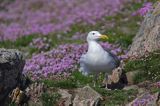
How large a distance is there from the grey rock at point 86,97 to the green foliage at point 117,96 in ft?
0.89

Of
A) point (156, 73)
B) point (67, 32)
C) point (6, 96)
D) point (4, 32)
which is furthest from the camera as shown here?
point (4, 32)

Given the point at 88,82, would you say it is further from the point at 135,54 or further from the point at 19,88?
the point at 19,88

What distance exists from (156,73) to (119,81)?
3.45ft

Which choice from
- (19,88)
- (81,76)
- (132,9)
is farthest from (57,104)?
(132,9)

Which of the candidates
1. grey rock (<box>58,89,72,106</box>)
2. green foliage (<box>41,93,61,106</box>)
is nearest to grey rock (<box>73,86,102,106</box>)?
grey rock (<box>58,89,72,106</box>)

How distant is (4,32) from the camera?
2819 cm

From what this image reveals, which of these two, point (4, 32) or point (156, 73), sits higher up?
point (4, 32)

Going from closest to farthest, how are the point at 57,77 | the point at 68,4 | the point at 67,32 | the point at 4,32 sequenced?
the point at 57,77 < the point at 67,32 < the point at 4,32 < the point at 68,4

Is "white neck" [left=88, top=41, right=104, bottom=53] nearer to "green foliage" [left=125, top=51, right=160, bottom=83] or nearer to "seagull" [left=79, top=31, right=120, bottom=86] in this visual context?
"seagull" [left=79, top=31, right=120, bottom=86]

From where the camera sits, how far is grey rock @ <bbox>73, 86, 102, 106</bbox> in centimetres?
1258

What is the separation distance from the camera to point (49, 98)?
13289mm

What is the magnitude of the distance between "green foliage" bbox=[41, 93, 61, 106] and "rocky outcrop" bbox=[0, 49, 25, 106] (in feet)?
2.52

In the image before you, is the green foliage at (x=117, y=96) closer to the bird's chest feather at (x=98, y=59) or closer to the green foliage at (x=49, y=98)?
the bird's chest feather at (x=98, y=59)

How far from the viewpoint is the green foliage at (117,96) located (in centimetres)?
1279
